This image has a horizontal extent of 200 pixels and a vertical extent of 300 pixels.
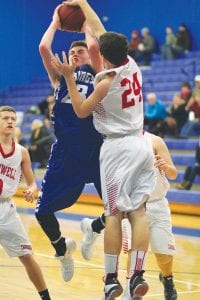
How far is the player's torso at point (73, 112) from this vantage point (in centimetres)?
531

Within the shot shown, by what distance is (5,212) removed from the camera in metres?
5.45

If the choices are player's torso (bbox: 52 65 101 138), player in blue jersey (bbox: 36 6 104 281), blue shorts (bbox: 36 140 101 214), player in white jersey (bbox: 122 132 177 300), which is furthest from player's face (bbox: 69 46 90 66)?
player in white jersey (bbox: 122 132 177 300)

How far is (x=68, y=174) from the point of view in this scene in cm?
537

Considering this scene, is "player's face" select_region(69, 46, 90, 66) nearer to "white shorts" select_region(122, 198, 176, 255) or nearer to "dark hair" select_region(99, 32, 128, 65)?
"dark hair" select_region(99, 32, 128, 65)

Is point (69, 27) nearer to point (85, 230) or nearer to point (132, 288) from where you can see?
point (85, 230)

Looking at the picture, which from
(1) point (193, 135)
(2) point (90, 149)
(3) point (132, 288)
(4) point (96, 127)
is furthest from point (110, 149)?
→ (1) point (193, 135)

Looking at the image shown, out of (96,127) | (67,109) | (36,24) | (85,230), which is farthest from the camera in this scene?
(36,24)

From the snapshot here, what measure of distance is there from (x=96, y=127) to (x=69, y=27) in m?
0.92

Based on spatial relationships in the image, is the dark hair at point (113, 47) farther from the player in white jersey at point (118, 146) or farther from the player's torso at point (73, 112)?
the player's torso at point (73, 112)

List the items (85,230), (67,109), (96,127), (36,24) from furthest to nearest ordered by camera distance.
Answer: (36,24)
(85,230)
(67,109)
(96,127)

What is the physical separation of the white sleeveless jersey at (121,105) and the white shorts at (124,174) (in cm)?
8

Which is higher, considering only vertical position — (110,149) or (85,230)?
(110,149)

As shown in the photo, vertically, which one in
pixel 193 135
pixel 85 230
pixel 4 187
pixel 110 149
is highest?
pixel 110 149

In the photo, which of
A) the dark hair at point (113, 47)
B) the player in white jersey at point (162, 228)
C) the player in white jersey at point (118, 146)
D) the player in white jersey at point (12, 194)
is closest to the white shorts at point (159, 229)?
the player in white jersey at point (162, 228)
